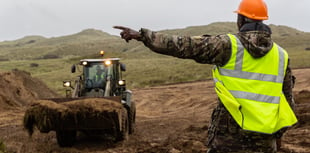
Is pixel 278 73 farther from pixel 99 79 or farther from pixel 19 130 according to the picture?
pixel 19 130

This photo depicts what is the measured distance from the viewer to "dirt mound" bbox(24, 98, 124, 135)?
8.04 metres

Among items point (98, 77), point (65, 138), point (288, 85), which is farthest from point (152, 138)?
point (288, 85)

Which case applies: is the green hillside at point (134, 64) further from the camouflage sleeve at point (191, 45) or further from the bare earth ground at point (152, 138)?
the camouflage sleeve at point (191, 45)

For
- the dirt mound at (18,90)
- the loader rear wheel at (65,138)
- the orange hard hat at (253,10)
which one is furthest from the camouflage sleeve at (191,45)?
the dirt mound at (18,90)

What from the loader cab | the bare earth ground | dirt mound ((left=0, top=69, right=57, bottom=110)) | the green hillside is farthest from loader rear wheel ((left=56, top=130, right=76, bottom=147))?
the green hillside

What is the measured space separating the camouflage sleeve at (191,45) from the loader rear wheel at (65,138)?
6771 mm

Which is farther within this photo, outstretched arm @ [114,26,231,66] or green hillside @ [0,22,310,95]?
green hillside @ [0,22,310,95]

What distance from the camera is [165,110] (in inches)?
767

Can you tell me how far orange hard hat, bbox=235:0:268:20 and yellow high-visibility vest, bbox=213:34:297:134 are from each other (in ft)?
0.92

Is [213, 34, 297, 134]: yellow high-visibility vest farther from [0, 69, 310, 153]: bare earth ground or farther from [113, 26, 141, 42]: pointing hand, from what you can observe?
[0, 69, 310, 153]: bare earth ground

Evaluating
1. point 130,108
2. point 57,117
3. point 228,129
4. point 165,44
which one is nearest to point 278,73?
point 228,129

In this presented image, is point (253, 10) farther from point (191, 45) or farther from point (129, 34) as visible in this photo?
point (129, 34)

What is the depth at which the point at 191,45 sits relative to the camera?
272 cm

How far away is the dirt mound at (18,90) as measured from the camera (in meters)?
18.6
